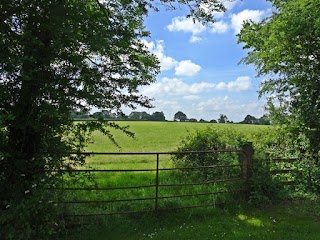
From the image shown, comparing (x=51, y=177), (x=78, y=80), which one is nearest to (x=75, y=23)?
(x=78, y=80)

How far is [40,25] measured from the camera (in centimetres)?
539

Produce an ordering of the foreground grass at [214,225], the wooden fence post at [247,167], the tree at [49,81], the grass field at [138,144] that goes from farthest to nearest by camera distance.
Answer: the grass field at [138,144] < the wooden fence post at [247,167] < the foreground grass at [214,225] < the tree at [49,81]

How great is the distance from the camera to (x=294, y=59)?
10.7 meters

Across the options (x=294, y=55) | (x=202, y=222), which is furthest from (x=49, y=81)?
(x=294, y=55)

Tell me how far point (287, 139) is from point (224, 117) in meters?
34.3

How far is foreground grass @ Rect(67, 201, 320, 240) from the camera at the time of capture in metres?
6.12

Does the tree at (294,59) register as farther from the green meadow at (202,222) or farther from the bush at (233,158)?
the green meadow at (202,222)

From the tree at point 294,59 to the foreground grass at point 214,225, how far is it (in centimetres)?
372

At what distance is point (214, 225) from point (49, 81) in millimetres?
4065

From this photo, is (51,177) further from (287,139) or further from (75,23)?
(287,139)

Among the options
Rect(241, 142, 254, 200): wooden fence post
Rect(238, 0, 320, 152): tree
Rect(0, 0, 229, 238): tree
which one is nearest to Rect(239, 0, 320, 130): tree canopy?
Rect(238, 0, 320, 152): tree

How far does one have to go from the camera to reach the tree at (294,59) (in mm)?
9938

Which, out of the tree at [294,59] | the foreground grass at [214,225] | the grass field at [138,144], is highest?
the tree at [294,59]

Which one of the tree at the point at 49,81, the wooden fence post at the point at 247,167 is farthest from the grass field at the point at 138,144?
the wooden fence post at the point at 247,167
